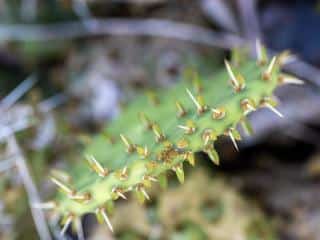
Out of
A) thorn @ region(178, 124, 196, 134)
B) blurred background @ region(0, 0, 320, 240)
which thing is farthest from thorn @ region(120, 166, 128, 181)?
blurred background @ region(0, 0, 320, 240)

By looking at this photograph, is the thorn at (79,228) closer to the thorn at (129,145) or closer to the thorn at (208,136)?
the thorn at (129,145)

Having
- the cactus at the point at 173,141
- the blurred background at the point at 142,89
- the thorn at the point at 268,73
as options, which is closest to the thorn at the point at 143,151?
the cactus at the point at 173,141

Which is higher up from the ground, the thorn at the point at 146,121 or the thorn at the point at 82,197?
the thorn at the point at 146,121

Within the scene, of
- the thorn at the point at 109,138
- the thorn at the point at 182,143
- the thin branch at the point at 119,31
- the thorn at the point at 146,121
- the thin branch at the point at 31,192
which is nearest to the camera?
the thorn at the point at 182,143

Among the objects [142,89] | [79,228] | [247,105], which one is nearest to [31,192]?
[79,228]

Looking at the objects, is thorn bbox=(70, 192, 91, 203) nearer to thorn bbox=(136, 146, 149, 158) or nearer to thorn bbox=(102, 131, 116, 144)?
thorn bbox=(136, 146, 149, 158)

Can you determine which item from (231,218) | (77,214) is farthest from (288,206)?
(77,214)

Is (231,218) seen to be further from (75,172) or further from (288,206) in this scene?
(75,172)
